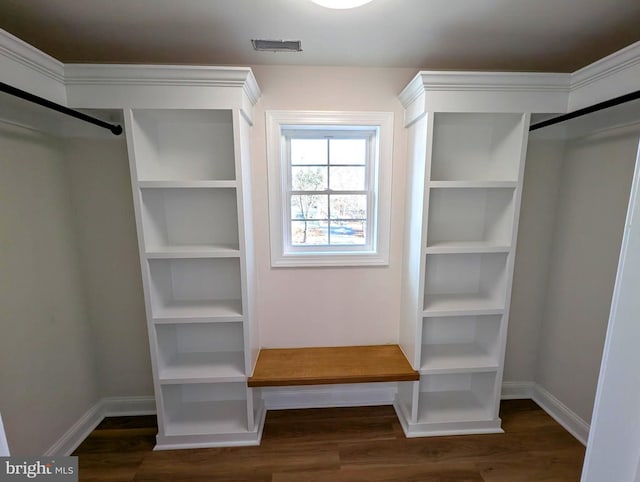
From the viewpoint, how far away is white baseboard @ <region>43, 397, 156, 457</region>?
178 cm

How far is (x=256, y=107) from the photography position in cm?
186

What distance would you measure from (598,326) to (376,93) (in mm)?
2069

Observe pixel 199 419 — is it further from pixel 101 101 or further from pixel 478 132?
pixel 478 132

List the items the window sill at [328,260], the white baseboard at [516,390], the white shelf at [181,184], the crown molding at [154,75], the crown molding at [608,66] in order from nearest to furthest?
the crown molding at [608,66] → the crown molding at [154,75] → the white shelf at [181,184] → the window sill at [328,260] → the white baseboard at [516,390]

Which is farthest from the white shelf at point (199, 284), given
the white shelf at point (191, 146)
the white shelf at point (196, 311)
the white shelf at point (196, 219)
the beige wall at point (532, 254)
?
the beige wall at point (532, 254)

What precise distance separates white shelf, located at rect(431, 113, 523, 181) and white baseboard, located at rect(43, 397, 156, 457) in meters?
2.71

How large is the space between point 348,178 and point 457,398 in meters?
1.82

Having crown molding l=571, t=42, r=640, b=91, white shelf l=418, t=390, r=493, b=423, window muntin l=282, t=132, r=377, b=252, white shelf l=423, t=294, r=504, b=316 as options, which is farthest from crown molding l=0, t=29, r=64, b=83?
white shelf l=418, t=390, r=493, b=423

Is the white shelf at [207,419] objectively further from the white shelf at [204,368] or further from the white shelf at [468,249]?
the white shelf at [468,249]

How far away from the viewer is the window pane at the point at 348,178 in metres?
2.04

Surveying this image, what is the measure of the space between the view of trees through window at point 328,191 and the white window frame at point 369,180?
0.05 meters

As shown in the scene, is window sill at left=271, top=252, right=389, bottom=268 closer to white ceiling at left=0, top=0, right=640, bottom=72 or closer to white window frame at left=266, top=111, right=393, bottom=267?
white window frame at left=266, top=111, right=393, bottom=267

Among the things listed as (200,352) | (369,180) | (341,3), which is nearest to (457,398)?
(369,180)

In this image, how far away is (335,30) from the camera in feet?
4.87
